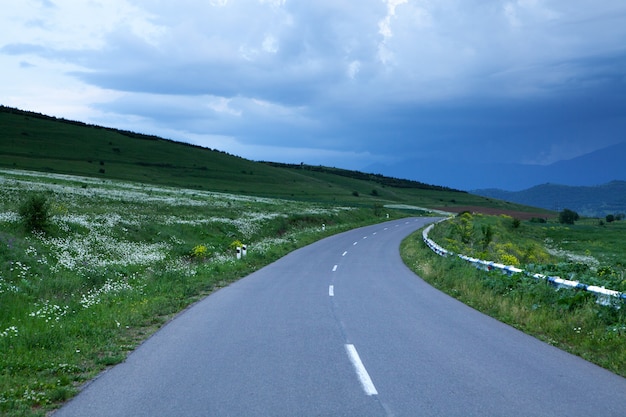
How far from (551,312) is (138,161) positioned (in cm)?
10560

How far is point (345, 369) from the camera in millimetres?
7297

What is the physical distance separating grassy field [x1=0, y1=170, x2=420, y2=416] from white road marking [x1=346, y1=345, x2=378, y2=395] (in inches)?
150

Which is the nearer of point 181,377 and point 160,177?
point 181,377

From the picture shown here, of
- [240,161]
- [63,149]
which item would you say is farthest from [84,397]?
[240,161]

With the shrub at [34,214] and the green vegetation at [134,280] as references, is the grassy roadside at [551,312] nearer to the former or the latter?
the green vegetation at [134,280]

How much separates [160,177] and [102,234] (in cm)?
7446

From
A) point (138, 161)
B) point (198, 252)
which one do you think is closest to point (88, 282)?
point (198, 252)

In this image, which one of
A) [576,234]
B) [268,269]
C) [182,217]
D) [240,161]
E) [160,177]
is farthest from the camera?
[240,161]

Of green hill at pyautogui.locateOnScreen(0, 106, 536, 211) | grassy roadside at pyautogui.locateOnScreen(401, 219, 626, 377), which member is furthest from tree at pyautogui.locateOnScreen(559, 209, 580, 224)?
grassy roadside at pyautogui.locateOnScreen(401, 219, 626, 377)

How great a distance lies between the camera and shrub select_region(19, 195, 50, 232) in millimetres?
19469

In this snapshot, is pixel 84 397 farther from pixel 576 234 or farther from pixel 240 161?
pixel 240 161

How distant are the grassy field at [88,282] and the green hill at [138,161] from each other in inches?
2069

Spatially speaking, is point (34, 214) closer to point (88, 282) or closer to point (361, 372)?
point (88, 282)

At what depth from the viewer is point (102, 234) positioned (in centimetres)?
2289
